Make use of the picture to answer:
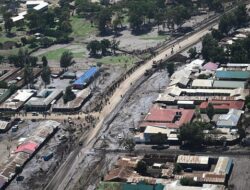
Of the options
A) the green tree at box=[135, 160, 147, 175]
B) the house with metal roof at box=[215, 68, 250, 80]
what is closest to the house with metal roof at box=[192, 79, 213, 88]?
the house with metal roof at box=[215, 68, 250, 80]

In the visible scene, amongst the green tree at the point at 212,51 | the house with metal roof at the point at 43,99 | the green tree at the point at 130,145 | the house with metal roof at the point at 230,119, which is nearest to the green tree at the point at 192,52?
the green tree at the point at 212,51

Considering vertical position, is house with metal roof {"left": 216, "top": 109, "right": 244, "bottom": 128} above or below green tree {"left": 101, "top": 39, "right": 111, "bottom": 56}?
below

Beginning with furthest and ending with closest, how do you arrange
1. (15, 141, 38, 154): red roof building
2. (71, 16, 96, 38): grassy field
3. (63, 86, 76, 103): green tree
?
(71, 16, 96, 38): grassy field < (63, 86, 76, 103): green tree < (15, 141, 38, 154): red roof building

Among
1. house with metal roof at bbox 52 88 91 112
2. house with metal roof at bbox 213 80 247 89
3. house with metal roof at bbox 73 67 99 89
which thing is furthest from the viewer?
house with metal roof at bbox 73 67 99 89

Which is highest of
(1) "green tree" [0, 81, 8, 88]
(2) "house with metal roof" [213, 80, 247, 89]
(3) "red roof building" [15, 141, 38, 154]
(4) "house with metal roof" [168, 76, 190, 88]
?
(2) "house with metal roof" [213, 80, 247, 89]

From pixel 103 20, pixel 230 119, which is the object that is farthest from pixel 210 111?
pixel 103 20

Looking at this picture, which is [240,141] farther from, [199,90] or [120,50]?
[120,50]

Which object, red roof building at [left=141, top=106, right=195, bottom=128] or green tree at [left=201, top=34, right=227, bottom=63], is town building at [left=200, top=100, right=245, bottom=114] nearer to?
red roof building at [left=141, top=106, right=195, bottom=128]

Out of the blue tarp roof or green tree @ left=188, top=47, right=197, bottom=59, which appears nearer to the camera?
the blue tarp roof
